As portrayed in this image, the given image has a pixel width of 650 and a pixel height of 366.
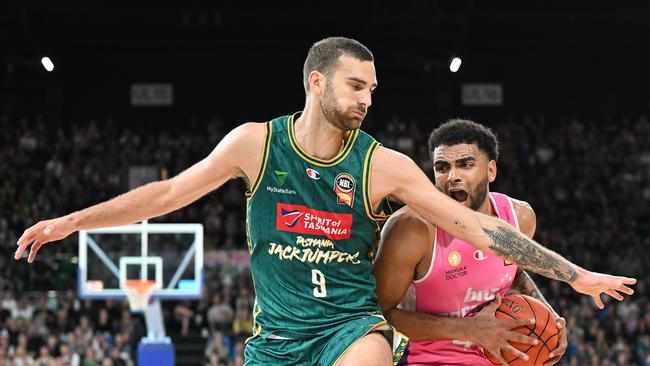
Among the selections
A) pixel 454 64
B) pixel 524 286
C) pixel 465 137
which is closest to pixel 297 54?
pixel 454 64

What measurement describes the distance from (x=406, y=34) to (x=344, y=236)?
1846cm

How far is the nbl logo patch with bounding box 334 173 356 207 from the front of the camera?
3986 mm

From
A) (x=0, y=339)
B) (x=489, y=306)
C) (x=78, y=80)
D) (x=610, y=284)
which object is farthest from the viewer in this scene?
(x=78, y=80)

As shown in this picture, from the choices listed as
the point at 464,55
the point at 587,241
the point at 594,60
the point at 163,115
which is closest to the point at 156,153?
the point at 163,115

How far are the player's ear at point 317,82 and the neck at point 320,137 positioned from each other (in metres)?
0.07

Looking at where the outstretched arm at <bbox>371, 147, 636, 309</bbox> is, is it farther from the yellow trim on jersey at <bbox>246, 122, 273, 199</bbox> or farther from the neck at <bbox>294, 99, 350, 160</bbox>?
the yellow trim on jersey at <bbox>246, 122, 273, 199</bbox>

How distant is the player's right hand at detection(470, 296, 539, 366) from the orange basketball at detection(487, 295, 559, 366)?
3 centimetres

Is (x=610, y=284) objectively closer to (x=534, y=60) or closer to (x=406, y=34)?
(x=406, y=34)

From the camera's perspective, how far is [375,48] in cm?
2239

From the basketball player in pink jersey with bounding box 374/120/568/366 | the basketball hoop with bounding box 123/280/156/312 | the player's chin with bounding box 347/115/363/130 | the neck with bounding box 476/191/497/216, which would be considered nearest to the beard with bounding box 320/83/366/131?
the player's chin with bounding box 347/115/363/130

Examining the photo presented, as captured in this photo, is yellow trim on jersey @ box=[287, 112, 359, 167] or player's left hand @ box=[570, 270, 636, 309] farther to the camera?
yellow trim on jersey @ box=[287, 112, 359, 167]

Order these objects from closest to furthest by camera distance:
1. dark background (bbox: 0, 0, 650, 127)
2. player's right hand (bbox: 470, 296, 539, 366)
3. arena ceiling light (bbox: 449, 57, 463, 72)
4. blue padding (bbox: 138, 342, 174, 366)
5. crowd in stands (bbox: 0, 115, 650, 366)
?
player's right hand (bbox: 470, 296, 539, 366)
blue padding (bbox: 138, 342, 174, 366)
crowd in stands (bbox: 0, 115, 650, 366)
arena ceiling light (bbox: 449, 57, 463, 72)
dark background (bbox: 0, 0, 650, 127)

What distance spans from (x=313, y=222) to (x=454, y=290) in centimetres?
93

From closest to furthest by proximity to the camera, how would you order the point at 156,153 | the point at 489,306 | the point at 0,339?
the point at 489,306 → the point at 0,339 → the point at 156,153
